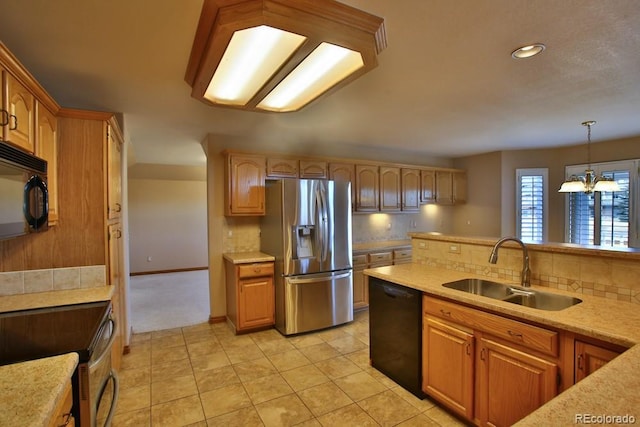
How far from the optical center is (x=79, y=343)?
143cm

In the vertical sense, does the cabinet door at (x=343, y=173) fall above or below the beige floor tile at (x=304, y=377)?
above

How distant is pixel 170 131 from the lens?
4.01 meters

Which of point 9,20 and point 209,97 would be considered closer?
point 9,20

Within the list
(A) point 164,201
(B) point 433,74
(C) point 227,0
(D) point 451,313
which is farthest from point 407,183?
(A) point 164,201

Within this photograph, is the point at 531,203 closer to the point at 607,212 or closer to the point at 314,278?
the point at 607,212

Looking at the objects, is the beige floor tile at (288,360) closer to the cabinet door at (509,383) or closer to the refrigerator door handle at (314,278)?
the refrigerator door handle at (314,278)

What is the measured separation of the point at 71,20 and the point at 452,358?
3.00 m

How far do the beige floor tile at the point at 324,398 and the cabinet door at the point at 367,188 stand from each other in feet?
8.97

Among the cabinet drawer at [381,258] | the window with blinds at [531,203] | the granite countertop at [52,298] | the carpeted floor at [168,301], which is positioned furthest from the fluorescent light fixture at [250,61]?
the window with blinds at [531,203]

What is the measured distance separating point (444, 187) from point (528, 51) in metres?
4.10

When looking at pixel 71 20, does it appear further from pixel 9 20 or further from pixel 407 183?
pixel 407 183

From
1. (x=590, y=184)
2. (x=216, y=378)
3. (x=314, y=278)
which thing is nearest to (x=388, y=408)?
(x=216, y=378)

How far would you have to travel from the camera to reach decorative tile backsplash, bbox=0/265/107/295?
2.20 m

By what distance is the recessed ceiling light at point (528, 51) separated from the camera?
2.00m
